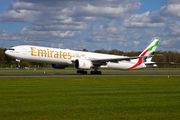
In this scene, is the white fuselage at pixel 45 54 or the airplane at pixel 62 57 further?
the airplane at pixel 62 57

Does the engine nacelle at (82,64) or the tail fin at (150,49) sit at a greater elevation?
the tail fin at (150,49)

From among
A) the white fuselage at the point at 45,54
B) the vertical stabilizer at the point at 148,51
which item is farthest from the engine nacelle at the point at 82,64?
the vertical stabilizer at the point at 148,51

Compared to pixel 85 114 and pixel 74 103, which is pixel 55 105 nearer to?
pixel 74 103

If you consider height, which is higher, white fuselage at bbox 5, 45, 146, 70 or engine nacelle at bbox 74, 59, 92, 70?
white fuselage at bbox 5, 45, 146, 70

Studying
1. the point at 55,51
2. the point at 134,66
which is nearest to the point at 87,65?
the point at 55,51

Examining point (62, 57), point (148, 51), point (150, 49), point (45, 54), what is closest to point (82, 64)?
point (62, 57)

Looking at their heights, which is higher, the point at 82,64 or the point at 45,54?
the point at 45,54

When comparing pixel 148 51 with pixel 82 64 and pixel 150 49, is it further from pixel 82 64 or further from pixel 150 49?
pixel 82 64

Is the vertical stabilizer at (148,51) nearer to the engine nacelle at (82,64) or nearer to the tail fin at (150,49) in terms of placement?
the tail fin at (150,49)

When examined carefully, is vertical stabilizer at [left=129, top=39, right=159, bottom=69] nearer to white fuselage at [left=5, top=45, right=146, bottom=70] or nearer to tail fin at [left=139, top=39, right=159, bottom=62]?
tail fin at [left=139, top=39, right=159, bottom=62]

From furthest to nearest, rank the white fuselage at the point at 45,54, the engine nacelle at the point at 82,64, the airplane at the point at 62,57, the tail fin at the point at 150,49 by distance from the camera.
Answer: the tail fin at the point at 150,49
the engine nacelle at the point at 82,64
the airplane at the point at 62,57
the white fuselage at the point at 45,54

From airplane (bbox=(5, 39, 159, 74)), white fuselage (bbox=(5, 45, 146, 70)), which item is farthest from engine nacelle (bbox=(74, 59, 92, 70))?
white fuselage (bbox=(5, 45, 146, 70))

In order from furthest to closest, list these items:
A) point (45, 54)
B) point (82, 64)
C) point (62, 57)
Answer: point (82, 64) < point (62, 57) < point (45, 54)

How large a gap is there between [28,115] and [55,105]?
7.02 feet
